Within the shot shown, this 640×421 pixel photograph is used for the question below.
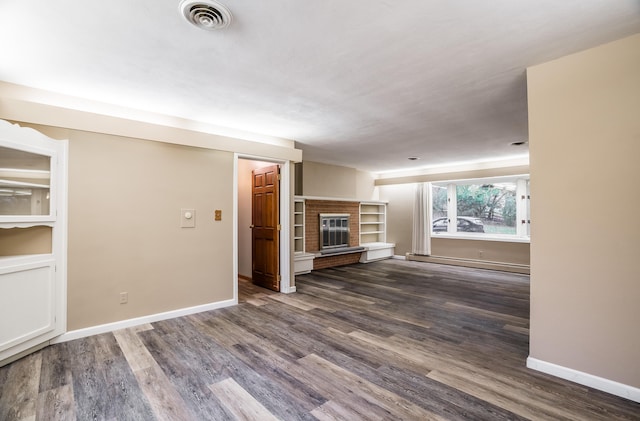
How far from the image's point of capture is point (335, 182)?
7.58 metres

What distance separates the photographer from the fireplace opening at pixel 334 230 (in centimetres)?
691

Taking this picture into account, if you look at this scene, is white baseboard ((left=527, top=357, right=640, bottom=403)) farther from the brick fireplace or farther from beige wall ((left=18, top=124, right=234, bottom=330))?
the brick fireplace

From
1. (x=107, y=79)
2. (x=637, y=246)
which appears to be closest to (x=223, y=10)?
(x=107, y=79)

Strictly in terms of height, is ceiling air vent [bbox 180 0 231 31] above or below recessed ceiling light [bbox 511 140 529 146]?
above

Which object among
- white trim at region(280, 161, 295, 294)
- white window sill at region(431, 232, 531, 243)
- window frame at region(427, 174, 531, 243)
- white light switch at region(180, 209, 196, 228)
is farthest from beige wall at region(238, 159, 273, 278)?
white window sill at region(431, 232, 531, 243)

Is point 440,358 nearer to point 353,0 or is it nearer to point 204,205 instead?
point 353,0

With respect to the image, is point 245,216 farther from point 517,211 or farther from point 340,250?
point 517,211

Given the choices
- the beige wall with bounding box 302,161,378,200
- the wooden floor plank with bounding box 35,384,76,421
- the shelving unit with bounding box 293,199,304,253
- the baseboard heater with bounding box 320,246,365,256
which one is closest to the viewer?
the wooden floor plank with bounding box 35,384,76,421

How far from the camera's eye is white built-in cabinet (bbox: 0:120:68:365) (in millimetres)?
2494

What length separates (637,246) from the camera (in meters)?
2.05

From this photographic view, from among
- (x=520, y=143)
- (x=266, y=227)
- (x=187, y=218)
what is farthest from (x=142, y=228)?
(x=520, y=143)

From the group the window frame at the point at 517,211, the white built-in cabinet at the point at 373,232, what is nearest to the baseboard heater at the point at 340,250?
the white built-in cabinet at the point at 373,232

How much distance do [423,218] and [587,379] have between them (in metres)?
5.78

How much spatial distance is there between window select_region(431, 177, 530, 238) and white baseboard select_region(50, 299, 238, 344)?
19.9ft
